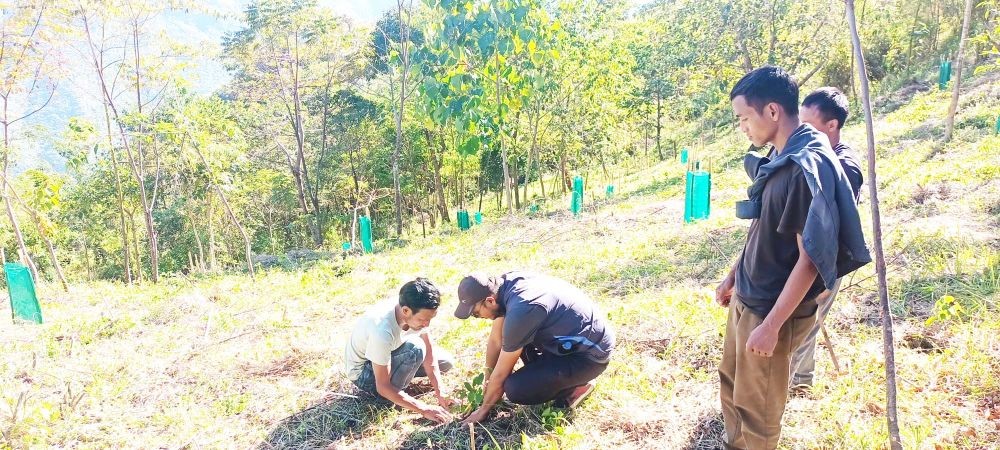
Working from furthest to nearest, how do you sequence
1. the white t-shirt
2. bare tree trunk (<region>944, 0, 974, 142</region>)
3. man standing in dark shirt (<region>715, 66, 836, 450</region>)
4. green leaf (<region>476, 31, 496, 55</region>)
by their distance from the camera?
1. bare tree trunk (<region>944, 0, 974, 142</region>)
2. green leaf (<region>476, 31, 496, 55</region>)
3. the white t-shirt
4. man standing in dark shirt (<region>715, 66, 836, 450</region>)

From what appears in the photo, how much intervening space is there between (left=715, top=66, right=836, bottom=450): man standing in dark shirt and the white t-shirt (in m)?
1.68

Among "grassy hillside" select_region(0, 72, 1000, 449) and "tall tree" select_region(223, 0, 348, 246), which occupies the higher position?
"tall tree" select_region(223, 0, 348, 246)

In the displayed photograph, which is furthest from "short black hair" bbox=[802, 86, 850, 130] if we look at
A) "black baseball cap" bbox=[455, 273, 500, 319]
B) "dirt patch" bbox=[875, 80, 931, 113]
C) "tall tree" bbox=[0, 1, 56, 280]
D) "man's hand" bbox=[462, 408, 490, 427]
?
"dirt patch" bbox=[875, 80, 931, 113]

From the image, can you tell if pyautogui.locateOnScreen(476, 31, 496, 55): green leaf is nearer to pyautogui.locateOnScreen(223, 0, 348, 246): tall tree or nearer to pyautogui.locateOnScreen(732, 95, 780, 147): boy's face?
pyautogui.locateOnScreen(732, 95, 780, 147): boy's face

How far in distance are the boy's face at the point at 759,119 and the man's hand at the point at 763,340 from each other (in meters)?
0.59

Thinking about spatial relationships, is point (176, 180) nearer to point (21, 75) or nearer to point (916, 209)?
point (21, 75)

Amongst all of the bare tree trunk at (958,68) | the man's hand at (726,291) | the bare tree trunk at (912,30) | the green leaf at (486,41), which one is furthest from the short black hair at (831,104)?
the bare tree trunk at (912,30)

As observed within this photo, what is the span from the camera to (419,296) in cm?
261

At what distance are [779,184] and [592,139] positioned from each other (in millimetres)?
11147

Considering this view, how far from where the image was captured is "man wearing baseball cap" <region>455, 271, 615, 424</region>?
2.46 metres

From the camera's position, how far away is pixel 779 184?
161 cm

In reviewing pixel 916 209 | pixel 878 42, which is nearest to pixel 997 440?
pixel 916 209

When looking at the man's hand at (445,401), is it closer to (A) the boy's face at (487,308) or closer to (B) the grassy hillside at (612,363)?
(B) the grassy hillside at (612,363)

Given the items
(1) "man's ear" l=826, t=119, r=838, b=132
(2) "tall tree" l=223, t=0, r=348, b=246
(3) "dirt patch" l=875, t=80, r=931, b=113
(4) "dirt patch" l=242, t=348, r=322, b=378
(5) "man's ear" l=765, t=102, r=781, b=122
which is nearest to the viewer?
(5) "man's ear" l=765, t=102, r=781, b=122
